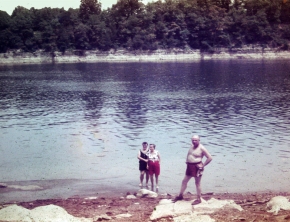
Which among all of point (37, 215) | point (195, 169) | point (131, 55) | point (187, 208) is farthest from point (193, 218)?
point (131, 55)

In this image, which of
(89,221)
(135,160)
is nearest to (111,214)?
(89,221)

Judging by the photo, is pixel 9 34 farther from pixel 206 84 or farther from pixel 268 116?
pixel 268 116

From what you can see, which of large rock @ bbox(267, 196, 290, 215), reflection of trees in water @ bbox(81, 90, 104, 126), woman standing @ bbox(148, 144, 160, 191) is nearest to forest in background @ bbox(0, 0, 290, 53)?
reflection of trees in water @ bbox(81, 90, 104, 126)

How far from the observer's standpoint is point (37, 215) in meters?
12.5

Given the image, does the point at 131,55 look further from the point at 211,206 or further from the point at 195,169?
the point at 211,206

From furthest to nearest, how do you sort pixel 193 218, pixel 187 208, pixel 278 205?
pixel 187 208, pixel 278 205, pixel 193 218

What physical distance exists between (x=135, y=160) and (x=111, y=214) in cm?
1002

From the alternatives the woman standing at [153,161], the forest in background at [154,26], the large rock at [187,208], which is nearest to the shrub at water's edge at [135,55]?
the forest in background at [154,26]

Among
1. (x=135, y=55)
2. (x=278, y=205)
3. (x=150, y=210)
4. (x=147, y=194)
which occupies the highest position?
(x=135, y=55)

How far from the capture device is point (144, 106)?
1761 inches

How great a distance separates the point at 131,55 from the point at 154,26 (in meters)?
17.5

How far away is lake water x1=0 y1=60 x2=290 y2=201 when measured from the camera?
65.3 feet

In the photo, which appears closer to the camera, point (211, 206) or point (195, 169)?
point (211, 206)

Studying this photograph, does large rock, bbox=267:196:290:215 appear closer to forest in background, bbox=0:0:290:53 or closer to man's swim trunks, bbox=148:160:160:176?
man's swim trunks, bbox=148:160:160:176
